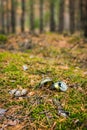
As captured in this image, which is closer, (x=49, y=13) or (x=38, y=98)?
(x=38, y=98)

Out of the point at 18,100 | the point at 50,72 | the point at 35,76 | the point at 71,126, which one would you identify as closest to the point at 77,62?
the point at 50,72

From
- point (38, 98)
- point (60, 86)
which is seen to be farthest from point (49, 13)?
point (38, 98)

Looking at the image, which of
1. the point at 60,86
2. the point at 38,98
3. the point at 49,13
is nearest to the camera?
the point at 38,98

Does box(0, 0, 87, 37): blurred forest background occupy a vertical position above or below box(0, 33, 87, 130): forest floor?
below

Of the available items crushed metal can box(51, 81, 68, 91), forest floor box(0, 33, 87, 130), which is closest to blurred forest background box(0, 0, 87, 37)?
forest floor box(0, 33, 87, 130)

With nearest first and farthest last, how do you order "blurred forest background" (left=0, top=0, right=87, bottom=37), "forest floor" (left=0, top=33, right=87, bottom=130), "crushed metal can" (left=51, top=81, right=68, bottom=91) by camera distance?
"forest floor" (left=0, top=33, right=87, bottom=130)
"crushed metal can" (left=51, top=81, right=68, bottom=91)
"blurred forest background" (left=0, top=0, right=87, bottom=37)

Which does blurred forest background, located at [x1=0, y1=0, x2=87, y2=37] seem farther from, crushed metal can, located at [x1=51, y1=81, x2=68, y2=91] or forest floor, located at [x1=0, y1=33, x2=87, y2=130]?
crushed metal can, located at [x1=51, y1=81, x2=68, y2=91]

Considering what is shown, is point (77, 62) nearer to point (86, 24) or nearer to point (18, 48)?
point (18, 48)

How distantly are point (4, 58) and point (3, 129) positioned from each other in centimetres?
264

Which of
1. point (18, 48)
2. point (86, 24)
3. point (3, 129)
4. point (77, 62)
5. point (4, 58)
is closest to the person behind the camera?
point (3, 129)

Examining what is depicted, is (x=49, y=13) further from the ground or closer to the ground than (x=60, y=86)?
closer to the ground

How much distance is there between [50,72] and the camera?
16.5 ft

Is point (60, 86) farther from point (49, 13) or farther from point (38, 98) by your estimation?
point (49, 13)

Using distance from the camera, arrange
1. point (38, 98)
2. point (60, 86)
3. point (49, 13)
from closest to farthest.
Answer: point (38, 98)
point (60, 86)
point (49, 13)
